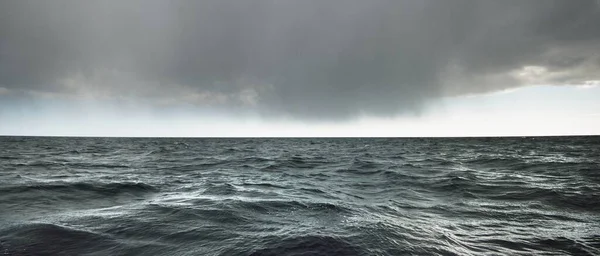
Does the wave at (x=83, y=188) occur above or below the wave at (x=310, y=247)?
above

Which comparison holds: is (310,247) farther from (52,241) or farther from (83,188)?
(83,188)

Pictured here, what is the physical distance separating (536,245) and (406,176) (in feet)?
42.2

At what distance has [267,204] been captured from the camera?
11.4m

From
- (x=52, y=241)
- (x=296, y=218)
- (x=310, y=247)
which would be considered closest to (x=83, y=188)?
(x=52, y=241)

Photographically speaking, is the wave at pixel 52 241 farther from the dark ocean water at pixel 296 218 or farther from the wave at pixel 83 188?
the wave at pixel 83 188

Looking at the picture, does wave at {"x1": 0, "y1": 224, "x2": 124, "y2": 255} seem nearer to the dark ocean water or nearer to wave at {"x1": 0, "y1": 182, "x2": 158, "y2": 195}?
the dark ocean water

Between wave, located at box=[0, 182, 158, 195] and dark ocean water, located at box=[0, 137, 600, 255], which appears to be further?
wave, located at box=[0, 182, 158, 195]

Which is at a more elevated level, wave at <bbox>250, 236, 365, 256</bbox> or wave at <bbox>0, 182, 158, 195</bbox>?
wave at <bbox>0, 182, 158, 195</bbox>

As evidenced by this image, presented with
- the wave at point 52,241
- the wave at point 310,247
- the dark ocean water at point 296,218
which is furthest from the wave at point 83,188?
the wave at point 310,247

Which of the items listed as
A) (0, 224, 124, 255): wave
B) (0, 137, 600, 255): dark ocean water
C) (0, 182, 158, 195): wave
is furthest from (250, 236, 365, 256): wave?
(0, 182, 158, 195): wave

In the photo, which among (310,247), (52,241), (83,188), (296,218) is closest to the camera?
(310,247)

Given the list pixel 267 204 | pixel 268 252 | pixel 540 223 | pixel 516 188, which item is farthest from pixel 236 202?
pixel 516 188

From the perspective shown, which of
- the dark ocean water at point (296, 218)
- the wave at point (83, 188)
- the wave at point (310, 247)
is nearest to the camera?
the wave at point (310, 247)

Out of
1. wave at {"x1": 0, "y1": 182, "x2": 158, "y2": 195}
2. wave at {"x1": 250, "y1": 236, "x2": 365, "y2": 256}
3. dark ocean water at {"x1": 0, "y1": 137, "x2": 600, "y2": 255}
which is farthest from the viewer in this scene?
wave at {"x1": 0, "y1": 182, "x2": 158, "y2": 195}
